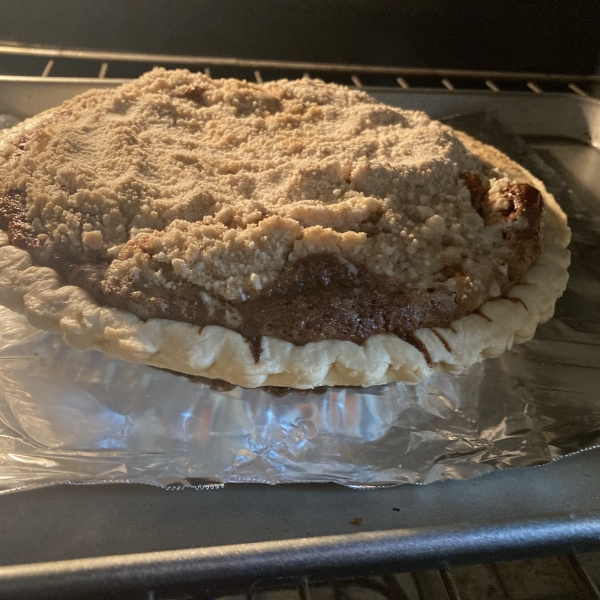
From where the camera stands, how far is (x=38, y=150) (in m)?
1.21

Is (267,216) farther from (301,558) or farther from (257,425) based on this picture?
(301,558)

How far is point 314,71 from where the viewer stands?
83.9 inches

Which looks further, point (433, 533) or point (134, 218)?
point (134, 218)

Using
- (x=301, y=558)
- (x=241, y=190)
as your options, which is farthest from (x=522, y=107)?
(x=301, y=558)

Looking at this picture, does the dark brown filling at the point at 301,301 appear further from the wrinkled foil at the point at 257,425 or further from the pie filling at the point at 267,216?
the wrinkled foil at the point at 257,425

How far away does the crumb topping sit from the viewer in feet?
3.44

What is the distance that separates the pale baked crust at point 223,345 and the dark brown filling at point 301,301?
0.02 metres

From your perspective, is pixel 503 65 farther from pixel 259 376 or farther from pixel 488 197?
pixel 259 376

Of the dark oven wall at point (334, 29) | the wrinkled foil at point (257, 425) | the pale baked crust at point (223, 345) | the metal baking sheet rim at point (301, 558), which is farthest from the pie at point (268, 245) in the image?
the dark oven wall at point (334, 29)

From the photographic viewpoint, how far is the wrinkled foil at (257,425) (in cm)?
104

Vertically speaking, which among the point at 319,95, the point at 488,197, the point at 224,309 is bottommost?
the point at 224,309

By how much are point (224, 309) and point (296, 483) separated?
36cm

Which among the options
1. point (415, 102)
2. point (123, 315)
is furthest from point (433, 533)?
point (415, 102)

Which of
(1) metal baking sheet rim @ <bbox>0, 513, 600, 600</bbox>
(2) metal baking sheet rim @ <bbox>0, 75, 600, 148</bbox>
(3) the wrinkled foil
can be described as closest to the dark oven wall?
(2) metal baking sheet rim @ <bbox>0, 75, 600, 148</bbox>
